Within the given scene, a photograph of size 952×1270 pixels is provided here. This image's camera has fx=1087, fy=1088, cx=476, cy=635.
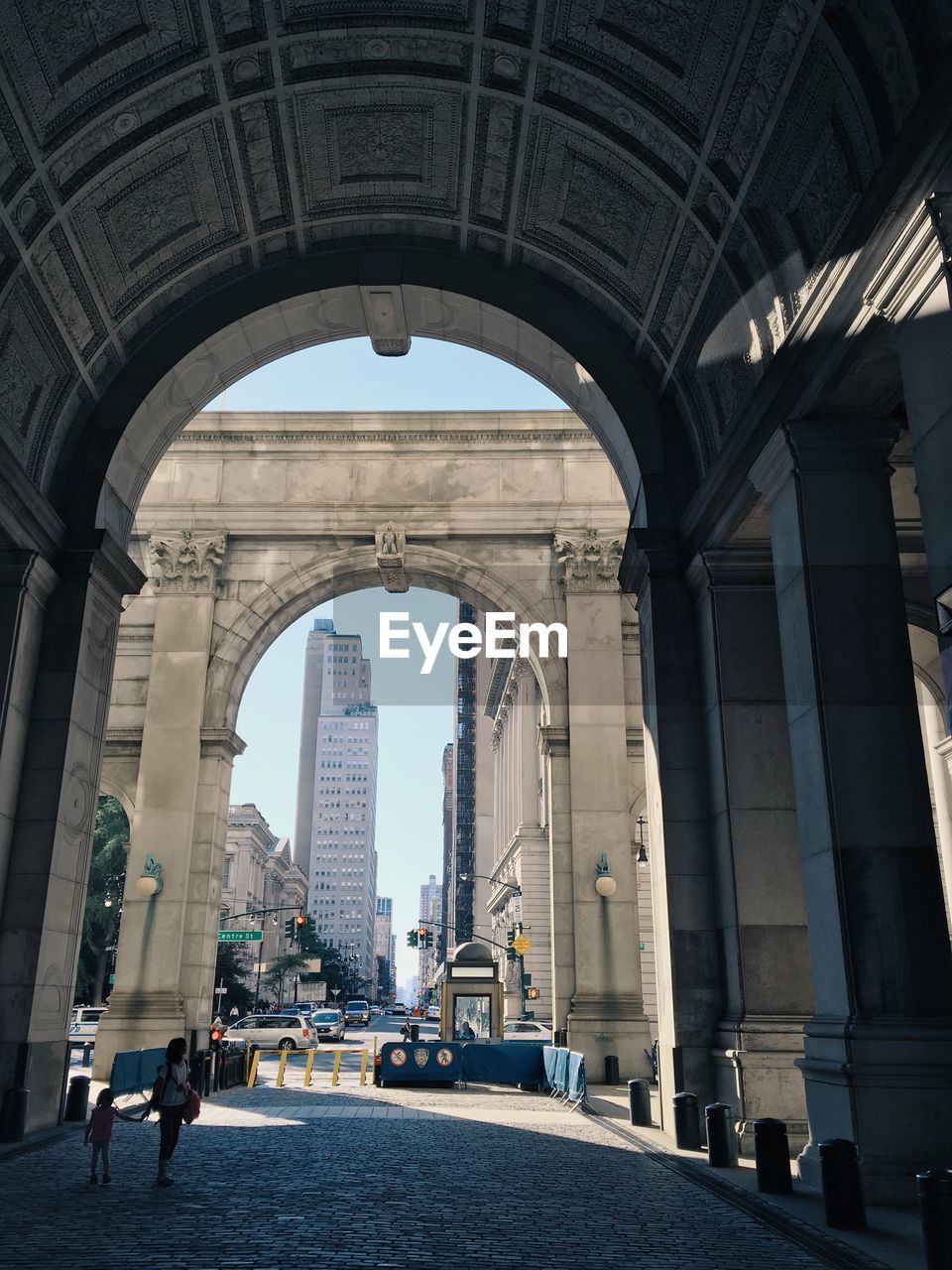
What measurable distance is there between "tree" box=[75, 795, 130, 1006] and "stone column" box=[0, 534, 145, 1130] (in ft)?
177

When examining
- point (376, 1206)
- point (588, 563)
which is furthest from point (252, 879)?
point (376, 1206)

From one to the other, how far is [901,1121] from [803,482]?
6.87 metres

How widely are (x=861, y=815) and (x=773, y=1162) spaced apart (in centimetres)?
364

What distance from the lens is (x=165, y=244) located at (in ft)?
57.3

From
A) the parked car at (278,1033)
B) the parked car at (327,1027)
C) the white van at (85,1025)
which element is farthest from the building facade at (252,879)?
the parked car at (278,1033)

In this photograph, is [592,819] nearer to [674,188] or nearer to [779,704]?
[779,704]

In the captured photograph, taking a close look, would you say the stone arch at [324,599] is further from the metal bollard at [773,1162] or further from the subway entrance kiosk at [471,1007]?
the metal bollard at [773,1162]

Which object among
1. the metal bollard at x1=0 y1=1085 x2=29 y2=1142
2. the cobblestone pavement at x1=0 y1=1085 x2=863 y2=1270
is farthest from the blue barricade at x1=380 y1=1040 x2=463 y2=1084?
the metal bollard at x1=0 y1=1085 x2=29 y2=1142

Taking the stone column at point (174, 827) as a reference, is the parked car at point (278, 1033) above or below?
below

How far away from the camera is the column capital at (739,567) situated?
16172mm

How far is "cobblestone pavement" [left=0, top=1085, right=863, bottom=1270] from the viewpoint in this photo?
8.33 metres

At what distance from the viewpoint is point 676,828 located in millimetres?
16188

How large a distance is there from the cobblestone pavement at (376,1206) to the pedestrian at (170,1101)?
0.29m

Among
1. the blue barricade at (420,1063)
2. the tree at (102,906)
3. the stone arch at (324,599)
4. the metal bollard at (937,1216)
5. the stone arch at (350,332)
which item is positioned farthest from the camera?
the tree at (102,906)
